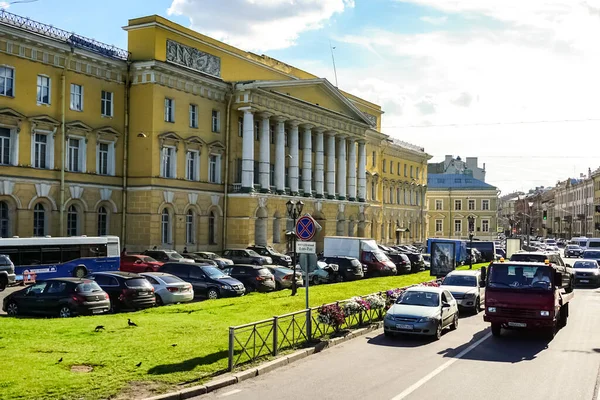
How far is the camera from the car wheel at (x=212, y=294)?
2866cm

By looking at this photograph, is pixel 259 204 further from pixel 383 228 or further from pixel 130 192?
pixel 383 228

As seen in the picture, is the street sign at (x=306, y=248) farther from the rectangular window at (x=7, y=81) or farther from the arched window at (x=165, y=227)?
the arched window at (x=165, y=227)

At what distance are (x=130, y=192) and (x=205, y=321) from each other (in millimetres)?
27131

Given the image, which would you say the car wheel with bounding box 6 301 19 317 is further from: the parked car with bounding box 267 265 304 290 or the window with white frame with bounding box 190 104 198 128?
the window with white frame with bounding box 190 104 198 128

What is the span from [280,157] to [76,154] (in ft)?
61.4

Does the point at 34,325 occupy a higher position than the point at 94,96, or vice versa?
the point at 94,96

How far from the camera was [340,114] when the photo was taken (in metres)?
64.5

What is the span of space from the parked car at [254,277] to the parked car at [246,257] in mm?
8665

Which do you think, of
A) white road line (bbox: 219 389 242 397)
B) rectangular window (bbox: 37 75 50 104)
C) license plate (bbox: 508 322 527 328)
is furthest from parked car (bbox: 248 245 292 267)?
white road line (bbox: 219 389 242 397)

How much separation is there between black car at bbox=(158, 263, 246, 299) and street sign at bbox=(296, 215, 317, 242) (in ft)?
28.3

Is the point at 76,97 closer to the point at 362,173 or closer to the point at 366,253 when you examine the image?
the point at 366,253

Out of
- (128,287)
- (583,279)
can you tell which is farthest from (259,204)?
(128,287)

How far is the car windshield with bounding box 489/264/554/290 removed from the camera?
809 inches

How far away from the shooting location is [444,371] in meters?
15.7
